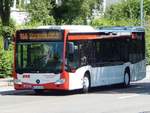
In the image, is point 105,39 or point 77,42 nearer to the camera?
point 77,42

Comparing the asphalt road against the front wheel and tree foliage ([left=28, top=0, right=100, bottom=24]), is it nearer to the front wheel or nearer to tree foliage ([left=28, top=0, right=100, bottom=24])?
the front wheel

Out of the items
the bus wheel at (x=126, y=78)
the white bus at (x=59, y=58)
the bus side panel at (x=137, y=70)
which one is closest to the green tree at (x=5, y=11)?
the bus side panel at (x=137, y=70)

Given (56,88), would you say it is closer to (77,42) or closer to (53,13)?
(77,42)

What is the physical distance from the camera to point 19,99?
76.6 ft

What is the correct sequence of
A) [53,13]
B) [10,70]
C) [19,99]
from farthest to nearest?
[53,13]
[10,70]
[19,99]

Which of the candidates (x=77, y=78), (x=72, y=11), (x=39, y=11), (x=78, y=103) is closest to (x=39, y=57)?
(x=77, y=78)

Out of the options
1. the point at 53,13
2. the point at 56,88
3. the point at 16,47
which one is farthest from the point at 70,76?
the point at 53,13

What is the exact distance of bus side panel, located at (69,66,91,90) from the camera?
25.2 metres

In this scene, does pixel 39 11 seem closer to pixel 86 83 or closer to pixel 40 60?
pixel 86 83

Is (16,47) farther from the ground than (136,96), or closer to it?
farther from the ground

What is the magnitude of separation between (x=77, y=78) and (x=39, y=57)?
5.52 ft

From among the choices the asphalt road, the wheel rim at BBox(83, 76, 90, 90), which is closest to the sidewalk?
the asphalt road

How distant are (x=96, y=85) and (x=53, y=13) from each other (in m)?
31.6

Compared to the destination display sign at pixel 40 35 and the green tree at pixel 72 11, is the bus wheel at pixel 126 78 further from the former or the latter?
the green tree at pixel 72 11
